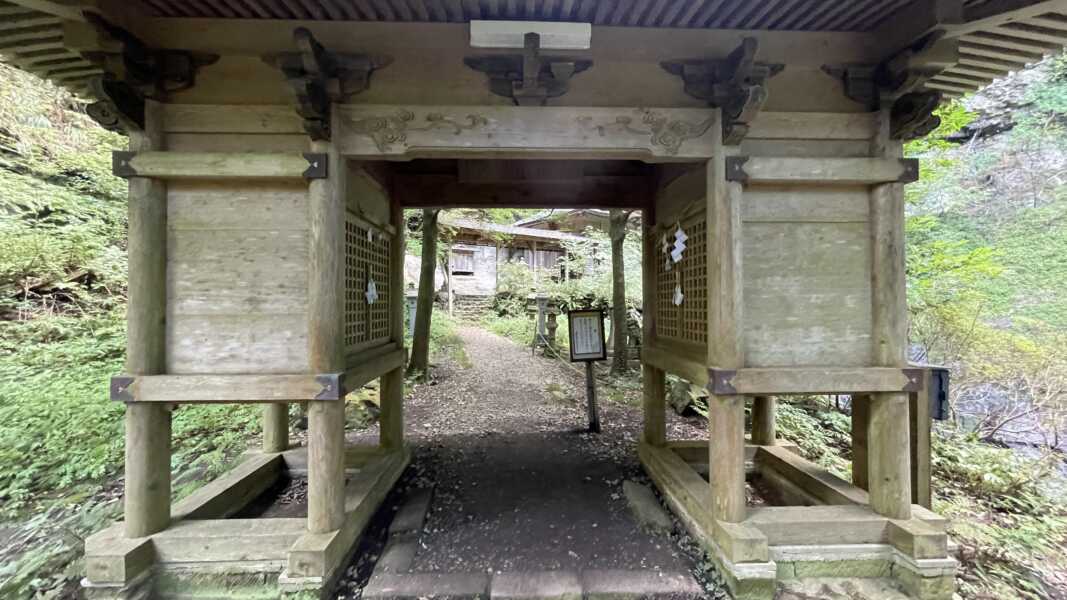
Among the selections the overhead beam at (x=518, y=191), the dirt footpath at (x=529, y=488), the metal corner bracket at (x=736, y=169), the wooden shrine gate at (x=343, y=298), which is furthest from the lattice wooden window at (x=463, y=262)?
the metal corner bracket at (x=736, y=169)

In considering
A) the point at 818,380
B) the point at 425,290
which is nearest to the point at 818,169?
the point at 818,380

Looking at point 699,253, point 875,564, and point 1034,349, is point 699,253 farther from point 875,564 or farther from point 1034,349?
point 1034,349

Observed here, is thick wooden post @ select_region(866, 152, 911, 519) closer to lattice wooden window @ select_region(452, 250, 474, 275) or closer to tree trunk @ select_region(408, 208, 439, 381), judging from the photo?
tree trunk @ select_region(408, 208, 439, 381)

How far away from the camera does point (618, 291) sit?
6.98 m

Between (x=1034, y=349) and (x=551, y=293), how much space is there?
328 inches

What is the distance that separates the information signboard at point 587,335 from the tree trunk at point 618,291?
2.34 metres

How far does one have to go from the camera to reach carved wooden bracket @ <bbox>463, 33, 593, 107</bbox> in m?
2.13

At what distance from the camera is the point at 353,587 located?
7.14 feet

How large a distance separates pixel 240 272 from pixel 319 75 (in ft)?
3.86

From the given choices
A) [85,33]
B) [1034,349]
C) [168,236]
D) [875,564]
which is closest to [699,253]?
[875,564]

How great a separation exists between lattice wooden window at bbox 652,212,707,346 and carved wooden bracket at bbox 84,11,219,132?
3197mm

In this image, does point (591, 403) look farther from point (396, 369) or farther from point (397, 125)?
point (397, 125)

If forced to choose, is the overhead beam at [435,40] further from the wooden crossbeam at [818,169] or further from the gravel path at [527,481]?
the gravel path at [527,481]

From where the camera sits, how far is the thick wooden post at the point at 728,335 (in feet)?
7.36
